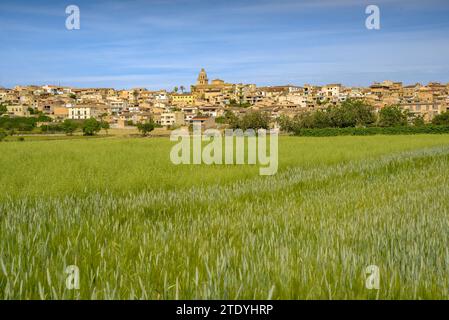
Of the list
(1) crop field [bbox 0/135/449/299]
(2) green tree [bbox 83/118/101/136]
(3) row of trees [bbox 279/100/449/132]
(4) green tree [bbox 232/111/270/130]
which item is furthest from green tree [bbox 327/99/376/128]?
(1) crop field [bbox 0/135/449/299]

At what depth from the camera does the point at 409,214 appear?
5.13 meters

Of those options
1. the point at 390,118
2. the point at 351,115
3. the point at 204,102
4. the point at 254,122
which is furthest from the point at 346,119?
the point at 204,102

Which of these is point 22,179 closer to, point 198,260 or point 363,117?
point 198,260

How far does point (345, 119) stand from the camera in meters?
68.9

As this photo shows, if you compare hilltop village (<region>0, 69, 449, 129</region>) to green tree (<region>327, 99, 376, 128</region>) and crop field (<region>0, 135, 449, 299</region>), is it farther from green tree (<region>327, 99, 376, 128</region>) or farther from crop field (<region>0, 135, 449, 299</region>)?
crop field (<region>0, 135, 449, 299</region>)

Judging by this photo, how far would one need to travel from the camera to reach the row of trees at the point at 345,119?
6838 cm

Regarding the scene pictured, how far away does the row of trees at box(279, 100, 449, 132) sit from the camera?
6838 centimetres

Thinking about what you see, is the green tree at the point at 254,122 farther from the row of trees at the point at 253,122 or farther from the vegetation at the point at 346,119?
the vegetation at the point at 346,119

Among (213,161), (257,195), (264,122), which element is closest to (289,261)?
(257,195)

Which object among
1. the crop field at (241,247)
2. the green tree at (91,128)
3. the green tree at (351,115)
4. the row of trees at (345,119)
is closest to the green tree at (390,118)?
the row of trees at (345,119)

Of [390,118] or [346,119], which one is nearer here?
[346,119]

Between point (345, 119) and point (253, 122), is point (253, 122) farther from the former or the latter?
point (345, 119)

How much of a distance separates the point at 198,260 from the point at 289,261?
0.60 m
